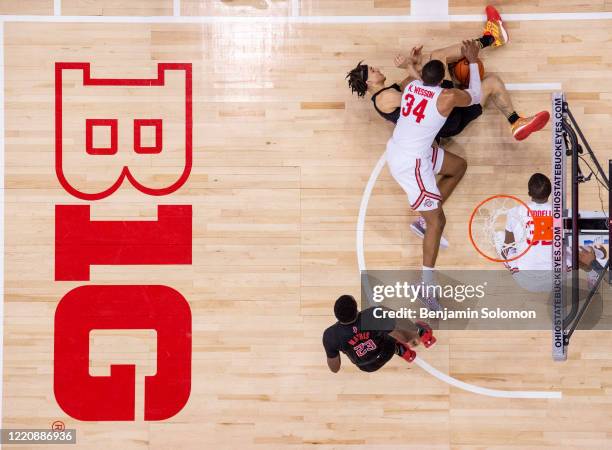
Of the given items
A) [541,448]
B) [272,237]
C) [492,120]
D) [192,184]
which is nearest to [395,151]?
[492,120]

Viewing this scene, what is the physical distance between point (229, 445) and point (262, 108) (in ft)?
13.3

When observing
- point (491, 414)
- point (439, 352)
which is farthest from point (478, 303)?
point (491, 414)

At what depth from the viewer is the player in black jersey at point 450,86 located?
6.88m

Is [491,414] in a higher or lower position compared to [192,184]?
lower

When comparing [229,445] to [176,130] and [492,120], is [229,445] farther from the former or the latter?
[492,120]

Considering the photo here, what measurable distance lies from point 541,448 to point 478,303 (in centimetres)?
184

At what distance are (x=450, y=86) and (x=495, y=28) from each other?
2.95 ft

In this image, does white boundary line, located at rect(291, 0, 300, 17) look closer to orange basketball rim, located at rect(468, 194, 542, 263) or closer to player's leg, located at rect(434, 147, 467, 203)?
player's leg, located at rect(434, 147, 467, 203)

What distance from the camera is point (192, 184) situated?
23.7 ft

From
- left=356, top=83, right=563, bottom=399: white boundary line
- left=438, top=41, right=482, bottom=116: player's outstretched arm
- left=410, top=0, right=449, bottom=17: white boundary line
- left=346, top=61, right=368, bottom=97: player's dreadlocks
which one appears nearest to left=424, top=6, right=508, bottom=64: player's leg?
left=438, top=41, right=482, bottom=116: player's outstretched arm

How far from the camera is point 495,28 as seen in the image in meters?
7.00

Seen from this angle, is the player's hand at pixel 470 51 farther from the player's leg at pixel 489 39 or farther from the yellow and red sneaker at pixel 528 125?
the yellow and red sneaker at pixel 528 125

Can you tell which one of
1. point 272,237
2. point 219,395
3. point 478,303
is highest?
point 272,237

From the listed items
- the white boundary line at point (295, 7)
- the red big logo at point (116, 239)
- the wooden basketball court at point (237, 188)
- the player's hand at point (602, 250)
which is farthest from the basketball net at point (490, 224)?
the red big logo at point (116, 239)
